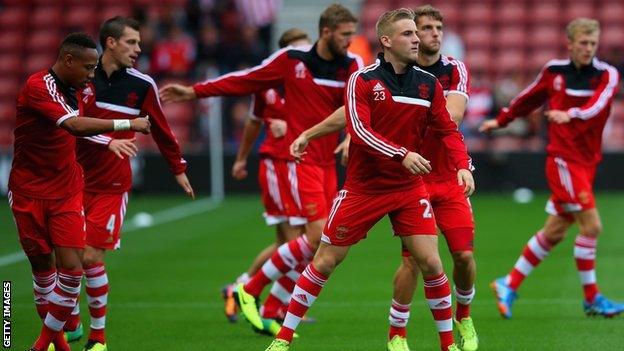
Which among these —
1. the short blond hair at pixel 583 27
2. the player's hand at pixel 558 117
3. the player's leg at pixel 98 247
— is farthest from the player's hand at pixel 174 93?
the short blond hair at pixel 583 27

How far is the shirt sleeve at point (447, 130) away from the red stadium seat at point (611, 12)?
19847 mm

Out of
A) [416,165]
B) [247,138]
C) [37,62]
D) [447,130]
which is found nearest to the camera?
[416,165]

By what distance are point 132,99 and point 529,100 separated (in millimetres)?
3879

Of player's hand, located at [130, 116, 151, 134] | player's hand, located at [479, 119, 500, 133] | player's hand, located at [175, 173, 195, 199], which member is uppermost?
player's hand, located at [130, 116, 151, 134]

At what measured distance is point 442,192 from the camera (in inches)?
380

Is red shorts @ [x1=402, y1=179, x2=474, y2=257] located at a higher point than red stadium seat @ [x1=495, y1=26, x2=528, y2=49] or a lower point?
higher

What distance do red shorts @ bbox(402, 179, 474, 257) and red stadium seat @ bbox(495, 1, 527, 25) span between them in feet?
63.6

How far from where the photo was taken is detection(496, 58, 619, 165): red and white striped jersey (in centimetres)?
1148

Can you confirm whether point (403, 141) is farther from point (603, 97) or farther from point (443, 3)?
point (443, 3)

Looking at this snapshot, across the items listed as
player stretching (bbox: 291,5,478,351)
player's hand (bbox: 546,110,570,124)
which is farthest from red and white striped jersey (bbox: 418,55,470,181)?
player's hand (bbox: 546,110,570,124)

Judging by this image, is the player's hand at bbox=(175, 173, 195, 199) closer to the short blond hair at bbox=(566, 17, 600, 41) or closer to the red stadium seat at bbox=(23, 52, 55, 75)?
the short blond hair at bbox=(566, 17, 600, 41)

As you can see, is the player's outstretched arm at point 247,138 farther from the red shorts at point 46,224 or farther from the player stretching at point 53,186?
the red shorts at point 46,224

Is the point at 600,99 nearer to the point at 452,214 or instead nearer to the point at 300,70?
the point at 452,214

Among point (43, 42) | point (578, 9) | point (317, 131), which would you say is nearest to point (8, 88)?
point (43, 42)
